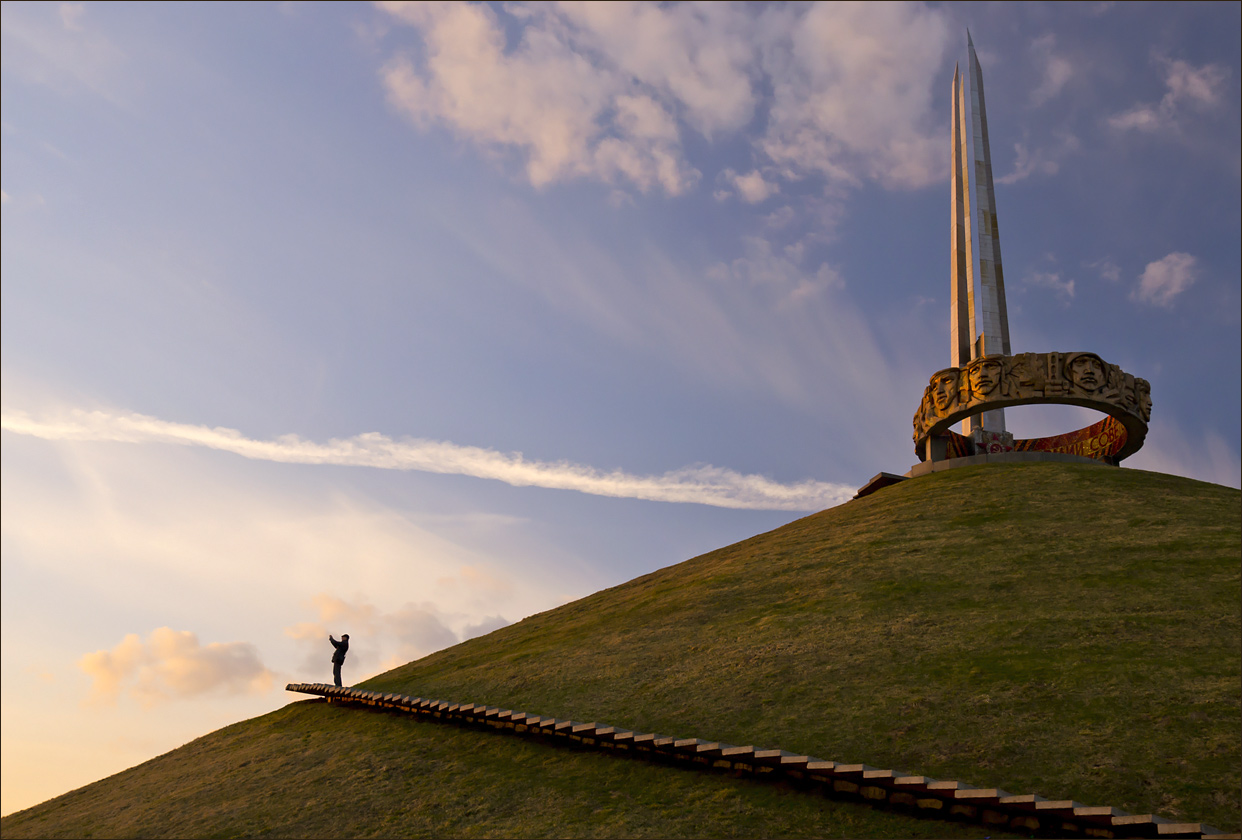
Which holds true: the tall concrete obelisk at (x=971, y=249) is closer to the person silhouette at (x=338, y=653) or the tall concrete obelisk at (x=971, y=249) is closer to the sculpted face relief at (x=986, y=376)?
the sculpted face relief at (x=986, y=376)

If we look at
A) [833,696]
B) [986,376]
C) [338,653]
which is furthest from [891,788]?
[986,376]

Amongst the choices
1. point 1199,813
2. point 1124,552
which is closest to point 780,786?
point 1199,813

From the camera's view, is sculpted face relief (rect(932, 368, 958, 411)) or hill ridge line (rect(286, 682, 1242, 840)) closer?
hill ridge line (rect(286, 682, 1242, 840))

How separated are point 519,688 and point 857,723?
8723mm

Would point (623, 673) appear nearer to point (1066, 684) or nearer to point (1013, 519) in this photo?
point (1066, 684)

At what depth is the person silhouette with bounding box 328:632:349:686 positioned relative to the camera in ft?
85.6

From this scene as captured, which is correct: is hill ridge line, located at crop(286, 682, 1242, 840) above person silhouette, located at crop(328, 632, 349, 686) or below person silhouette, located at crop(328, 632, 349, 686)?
below

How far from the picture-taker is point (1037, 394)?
32969 millimetres

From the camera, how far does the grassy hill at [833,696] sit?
12219 millimetres

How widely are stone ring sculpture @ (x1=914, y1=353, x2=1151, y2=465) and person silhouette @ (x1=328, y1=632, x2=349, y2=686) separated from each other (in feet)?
84.3

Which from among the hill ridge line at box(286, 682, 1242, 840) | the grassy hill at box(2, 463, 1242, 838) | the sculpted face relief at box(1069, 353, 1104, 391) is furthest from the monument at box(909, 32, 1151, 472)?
the hill ridge line at box(286, 682, 1242, 840)

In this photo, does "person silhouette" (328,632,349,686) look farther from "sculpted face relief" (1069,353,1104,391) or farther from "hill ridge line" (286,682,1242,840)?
"sculpted face relief" (1069,353,1104,391)

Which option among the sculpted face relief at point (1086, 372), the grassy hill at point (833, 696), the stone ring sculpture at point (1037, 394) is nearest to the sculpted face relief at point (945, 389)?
the stone ring sculpture at point (1037, 394)

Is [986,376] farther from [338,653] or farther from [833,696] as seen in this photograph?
[338,653]
